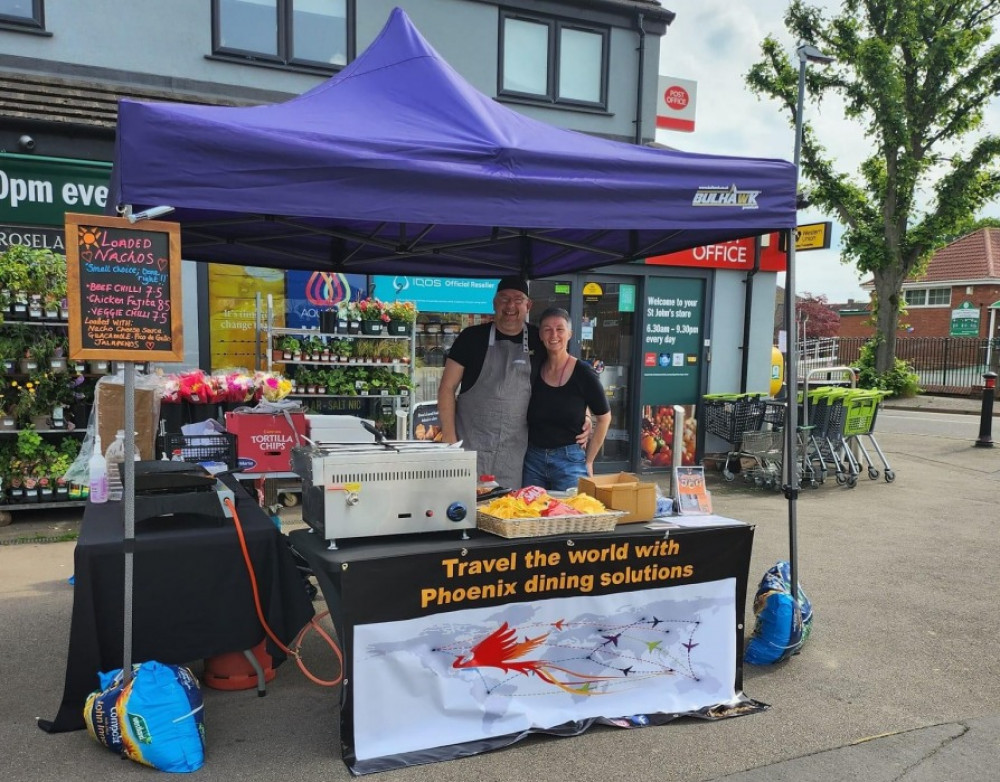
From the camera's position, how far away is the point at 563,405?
165 inches

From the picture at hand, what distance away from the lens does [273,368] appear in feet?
25.0

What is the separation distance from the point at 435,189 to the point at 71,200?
5.70 metres

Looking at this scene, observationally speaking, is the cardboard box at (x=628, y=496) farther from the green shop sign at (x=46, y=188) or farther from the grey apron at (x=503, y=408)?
the green shop sign at (x=46, y=188)

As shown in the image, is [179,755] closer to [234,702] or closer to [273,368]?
[234,702]

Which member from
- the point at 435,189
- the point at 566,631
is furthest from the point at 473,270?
the point at 566,631

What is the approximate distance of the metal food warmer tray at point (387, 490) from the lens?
9.29 ft

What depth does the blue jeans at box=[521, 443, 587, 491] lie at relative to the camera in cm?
424

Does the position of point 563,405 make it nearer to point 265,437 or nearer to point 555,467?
point 555,467

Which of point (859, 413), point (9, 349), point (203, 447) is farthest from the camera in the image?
point (859, 413)

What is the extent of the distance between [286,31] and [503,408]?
20.6 ft

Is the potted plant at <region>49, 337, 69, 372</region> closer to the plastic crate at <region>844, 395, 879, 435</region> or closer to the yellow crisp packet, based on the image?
the yellow crisp packet

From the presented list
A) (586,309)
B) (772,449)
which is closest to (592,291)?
(586,309)

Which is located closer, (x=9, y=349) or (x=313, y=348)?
(x=9, y=349)

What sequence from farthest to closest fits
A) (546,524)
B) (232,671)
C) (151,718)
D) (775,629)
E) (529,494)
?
(775,629) < (232,671) < (529,494) < (546,524) < (151,718)
